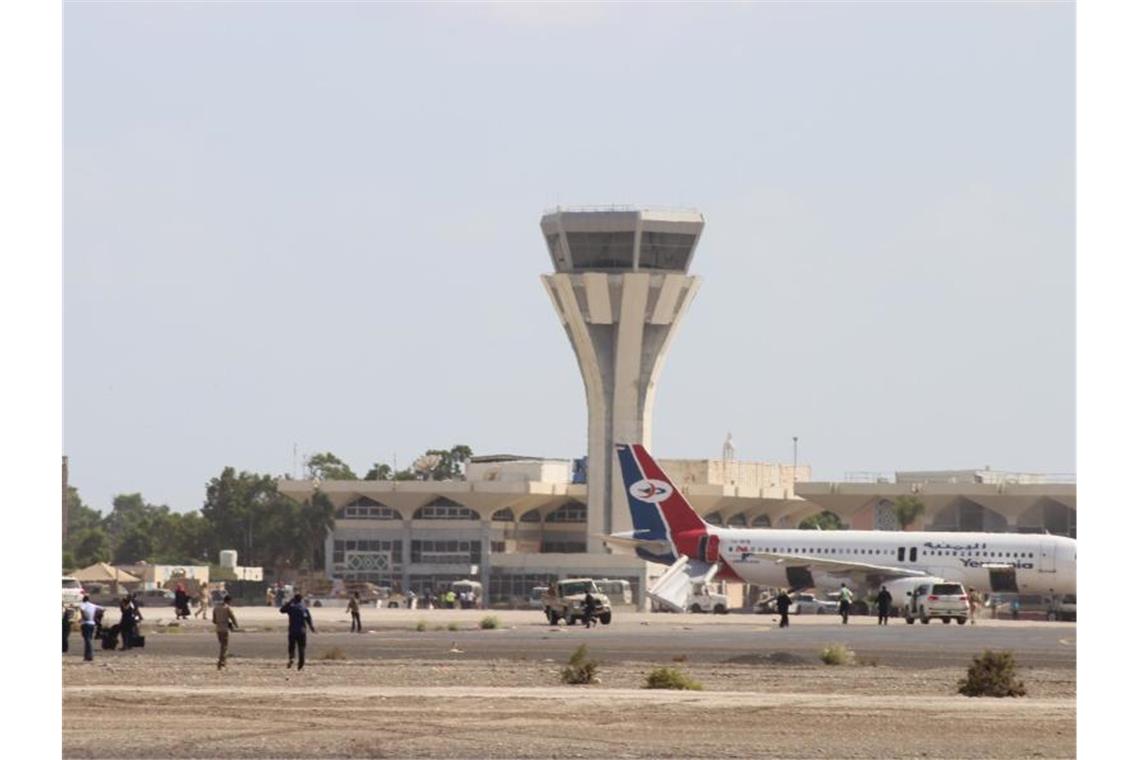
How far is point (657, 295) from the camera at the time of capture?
125 metres

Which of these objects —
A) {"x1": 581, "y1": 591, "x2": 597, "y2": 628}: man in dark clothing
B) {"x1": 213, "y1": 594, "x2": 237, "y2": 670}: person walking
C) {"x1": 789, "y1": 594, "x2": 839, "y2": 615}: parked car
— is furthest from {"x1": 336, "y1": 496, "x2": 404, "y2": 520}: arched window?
{"x1": 213, "y1": 594, "x2": 237, "y2": 670}: person walking

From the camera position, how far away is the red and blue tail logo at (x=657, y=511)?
9112 cm

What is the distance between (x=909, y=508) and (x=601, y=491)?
62.3 feet

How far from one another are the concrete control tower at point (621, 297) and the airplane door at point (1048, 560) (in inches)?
1807

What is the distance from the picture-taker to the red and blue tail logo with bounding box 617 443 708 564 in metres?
91.1

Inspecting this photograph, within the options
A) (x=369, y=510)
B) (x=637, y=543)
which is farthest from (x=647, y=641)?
(x=369, y=510)

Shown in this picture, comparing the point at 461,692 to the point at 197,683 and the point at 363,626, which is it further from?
the point at 363,626

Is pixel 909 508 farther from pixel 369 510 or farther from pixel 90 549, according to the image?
pixel 90 549

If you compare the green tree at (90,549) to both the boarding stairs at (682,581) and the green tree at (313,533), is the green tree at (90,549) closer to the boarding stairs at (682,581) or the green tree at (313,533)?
the green tree at (313,533)

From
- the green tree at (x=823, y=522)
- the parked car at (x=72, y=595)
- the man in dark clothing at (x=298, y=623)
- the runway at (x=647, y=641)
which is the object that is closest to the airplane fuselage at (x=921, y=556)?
the runway at (x=647, y=641)

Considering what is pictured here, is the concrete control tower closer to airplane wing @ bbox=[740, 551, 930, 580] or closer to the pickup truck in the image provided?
airplane wing @ bbox=[740, 551, 930, 580]

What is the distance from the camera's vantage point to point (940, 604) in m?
69.3

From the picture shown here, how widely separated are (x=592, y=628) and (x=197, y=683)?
3003 cm

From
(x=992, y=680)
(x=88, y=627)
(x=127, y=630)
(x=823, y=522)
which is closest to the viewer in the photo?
(x=992, y=680)
